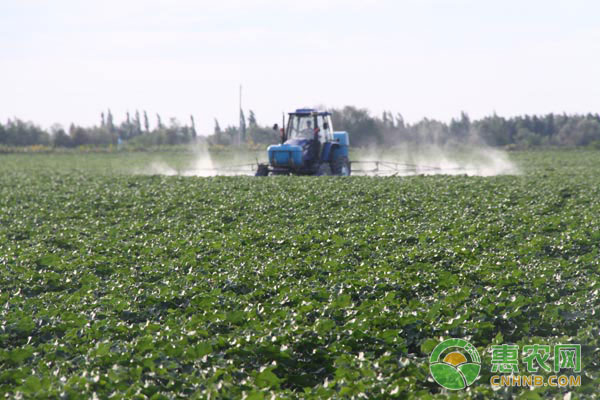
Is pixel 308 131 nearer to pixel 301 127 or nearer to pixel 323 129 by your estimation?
pixel 301 127

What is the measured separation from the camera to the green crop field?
5434mm

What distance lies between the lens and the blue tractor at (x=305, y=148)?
74.3ft

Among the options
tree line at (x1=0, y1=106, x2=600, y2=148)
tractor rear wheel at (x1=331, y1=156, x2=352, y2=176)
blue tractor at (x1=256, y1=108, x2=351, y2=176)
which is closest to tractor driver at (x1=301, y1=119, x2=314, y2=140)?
blue tractor at (x1=256, y1=108, x2=351, y2=176)

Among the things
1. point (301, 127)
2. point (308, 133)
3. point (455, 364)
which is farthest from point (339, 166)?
point (455, 364)

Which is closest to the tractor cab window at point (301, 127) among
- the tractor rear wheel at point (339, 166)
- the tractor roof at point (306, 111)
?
the tractor roof at point (306, 111)

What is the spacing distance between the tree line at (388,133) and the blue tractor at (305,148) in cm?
4683

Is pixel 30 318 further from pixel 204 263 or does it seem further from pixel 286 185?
pixel 286 185

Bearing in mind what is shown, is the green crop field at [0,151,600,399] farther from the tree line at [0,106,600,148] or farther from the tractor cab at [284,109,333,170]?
the tree line at [0,106,600,148]

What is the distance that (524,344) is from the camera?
6.05 meters

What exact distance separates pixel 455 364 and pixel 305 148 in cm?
1768

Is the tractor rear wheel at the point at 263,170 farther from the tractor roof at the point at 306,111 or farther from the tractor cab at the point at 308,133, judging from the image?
the tractor roof at the point at 306,111

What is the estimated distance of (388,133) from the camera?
80.1 meters

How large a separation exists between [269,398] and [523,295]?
398 cm

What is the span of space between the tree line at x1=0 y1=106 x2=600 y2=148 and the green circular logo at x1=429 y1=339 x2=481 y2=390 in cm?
A: 6466
